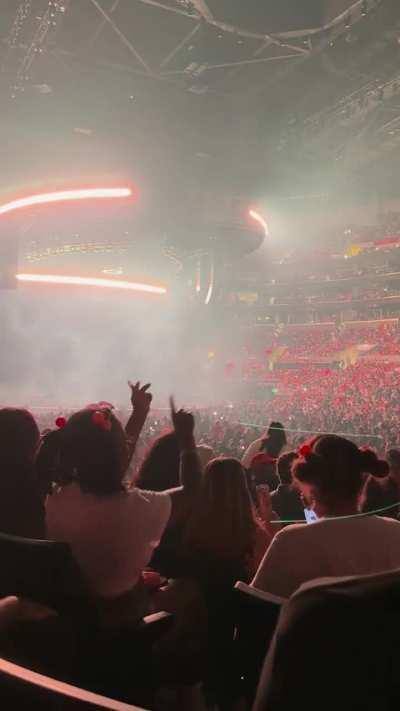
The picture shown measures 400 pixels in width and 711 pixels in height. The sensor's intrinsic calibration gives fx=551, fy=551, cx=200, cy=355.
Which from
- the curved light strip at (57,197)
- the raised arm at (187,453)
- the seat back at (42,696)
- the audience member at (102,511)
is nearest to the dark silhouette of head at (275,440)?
the raised arm at (187,453)

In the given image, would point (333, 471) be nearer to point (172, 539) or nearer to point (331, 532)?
point (331, 532)

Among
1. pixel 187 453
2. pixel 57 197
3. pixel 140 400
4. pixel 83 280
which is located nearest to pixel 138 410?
pixel 140 400

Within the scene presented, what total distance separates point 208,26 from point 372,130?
6.86 m

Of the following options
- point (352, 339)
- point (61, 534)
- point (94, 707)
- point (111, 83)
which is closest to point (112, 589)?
point (61, 534)

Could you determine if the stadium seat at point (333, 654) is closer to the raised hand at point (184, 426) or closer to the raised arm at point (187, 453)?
the raised arm at point (187, 453)

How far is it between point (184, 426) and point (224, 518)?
55 cm

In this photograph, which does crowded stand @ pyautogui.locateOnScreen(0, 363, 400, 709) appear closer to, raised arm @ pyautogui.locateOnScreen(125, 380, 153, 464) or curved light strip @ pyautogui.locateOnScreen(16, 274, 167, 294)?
raised arm @ pyautogui.locateOnScreen(125, 380, 153, 464)

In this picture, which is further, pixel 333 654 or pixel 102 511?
pixel 102 511

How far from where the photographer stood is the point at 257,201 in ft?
40.0

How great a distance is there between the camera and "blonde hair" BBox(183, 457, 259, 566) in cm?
226

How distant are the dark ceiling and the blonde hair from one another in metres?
7.31

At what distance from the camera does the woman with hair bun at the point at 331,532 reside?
1.85 m

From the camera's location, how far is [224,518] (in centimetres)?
229

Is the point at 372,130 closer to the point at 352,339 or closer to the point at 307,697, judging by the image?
the point at 307,697
